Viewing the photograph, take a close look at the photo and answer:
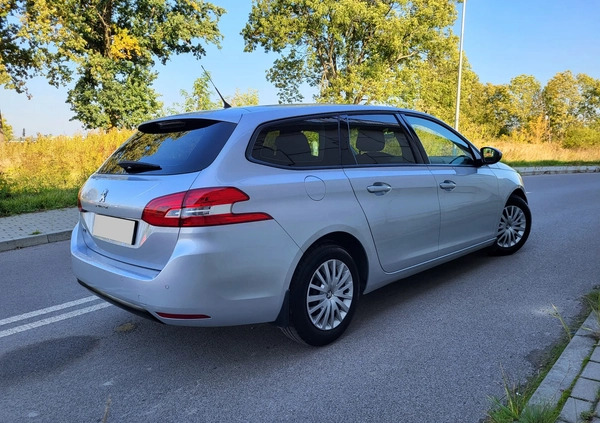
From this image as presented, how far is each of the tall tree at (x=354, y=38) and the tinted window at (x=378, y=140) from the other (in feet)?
82.1

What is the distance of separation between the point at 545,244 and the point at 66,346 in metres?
5.71

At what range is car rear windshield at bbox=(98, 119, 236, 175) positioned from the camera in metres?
2.80

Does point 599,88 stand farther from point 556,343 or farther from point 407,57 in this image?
point 556,343

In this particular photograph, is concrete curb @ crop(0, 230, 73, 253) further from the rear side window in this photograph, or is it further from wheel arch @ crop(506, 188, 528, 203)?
wheel arch @ crop(506, 188, 528, 203)

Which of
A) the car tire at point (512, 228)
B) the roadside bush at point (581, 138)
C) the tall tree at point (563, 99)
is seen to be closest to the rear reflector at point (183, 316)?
the car tire at point (512, 228)

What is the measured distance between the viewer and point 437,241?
4074 mm

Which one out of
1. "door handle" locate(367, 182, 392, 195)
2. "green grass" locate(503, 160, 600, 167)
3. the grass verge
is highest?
"door handle" locate(367, 182, 392, 195)

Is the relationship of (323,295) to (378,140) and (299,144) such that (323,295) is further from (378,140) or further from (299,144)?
(378,140)

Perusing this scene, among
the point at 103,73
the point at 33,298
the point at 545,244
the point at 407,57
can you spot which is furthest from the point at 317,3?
the point at 33,298

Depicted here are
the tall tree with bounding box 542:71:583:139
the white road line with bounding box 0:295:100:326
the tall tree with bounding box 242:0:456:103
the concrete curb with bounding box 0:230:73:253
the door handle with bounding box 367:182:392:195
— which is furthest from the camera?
the tall tree with bounding box 542:71:583:139

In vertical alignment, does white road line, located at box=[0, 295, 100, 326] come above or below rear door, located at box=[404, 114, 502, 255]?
below

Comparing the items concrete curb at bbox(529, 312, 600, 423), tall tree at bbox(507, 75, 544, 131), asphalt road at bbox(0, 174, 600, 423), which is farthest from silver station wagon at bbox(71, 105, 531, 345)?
tall tree at bbox(507, 75, 544, 131)

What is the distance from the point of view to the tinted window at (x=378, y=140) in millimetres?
3562

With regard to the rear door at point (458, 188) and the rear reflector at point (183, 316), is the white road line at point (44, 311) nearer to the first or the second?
the rear reflector at point (183, 316)
